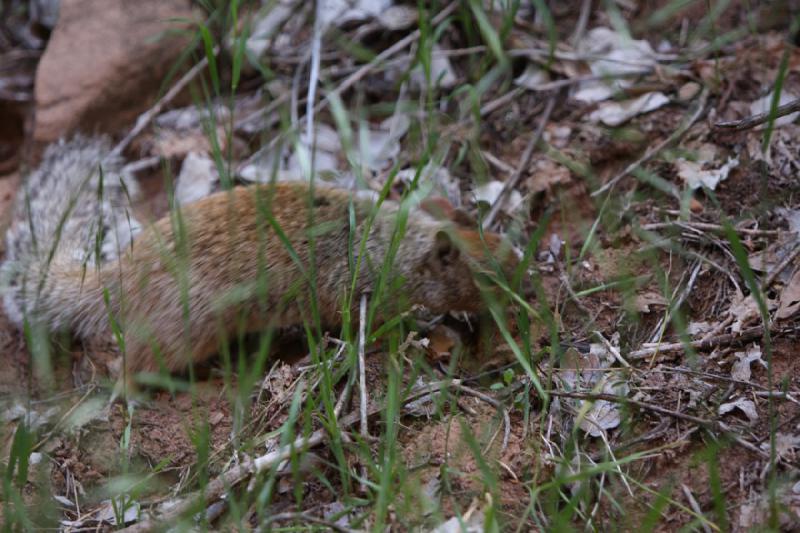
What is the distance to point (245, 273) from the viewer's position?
13.2 feet

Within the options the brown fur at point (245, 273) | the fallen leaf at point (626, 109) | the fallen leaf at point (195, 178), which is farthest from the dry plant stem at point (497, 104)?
the fallen leaf at point (195, 178)

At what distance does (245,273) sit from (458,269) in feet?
3.68

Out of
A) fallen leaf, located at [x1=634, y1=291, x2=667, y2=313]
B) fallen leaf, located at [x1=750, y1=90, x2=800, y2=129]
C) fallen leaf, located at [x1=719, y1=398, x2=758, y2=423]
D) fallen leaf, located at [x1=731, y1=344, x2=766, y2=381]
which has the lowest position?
fallen leaf, located at [x1=719, y1=398, x2=758, y2=423]

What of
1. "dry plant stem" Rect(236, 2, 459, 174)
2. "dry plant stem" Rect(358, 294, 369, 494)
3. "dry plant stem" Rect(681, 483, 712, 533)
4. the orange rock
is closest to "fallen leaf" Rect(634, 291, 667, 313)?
"dry plant stem" Rect(681, 483, 712, 533)

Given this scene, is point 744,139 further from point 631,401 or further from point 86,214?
point 86,214

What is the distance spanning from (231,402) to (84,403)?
850 mm

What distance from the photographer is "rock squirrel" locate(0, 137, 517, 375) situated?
4.03 metres

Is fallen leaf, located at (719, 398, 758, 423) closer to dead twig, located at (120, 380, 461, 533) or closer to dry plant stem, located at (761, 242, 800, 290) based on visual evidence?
dry plant stem, located at (761, 242, 800, 290)

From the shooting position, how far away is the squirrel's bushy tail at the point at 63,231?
4352mm

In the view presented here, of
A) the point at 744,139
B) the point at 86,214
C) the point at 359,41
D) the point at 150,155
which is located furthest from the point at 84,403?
the point at 744,139

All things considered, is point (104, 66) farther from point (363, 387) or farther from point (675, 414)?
point (675, 414)

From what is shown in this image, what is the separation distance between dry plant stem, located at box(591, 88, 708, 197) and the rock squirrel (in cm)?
81

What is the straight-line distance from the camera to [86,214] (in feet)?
16.0

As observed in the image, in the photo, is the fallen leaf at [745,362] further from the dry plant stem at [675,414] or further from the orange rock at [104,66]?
the orange rock at [104,66]
